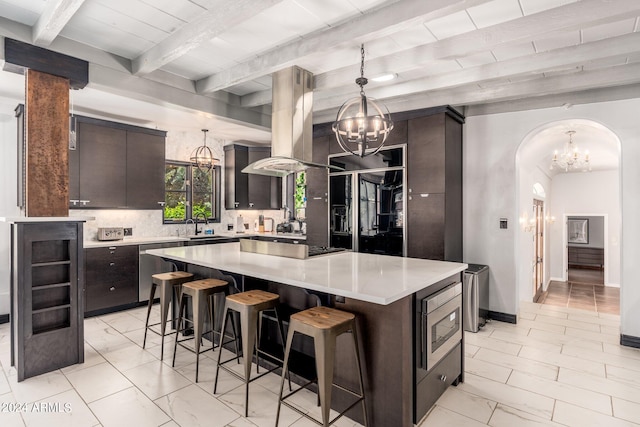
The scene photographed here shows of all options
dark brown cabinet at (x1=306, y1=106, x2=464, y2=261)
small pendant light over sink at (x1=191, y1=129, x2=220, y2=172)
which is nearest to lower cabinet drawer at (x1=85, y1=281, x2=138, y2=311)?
small pendant light over sink at (x1=191, y1=129, x2=220, y2=172)

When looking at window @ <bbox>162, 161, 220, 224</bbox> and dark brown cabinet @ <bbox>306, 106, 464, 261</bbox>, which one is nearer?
dark brown cabinet @ <bbox>306, 106, 464, 261</bbox>

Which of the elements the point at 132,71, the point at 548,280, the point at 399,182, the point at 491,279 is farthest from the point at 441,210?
the point at 548,280

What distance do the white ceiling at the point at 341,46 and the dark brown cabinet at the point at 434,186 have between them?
1.07ft

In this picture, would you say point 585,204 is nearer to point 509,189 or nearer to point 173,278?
point 509,189

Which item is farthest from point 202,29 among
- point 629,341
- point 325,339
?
point 629,341

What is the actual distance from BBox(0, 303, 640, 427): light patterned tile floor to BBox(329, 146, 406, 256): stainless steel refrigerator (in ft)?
5.29

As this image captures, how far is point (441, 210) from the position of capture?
4.22 m

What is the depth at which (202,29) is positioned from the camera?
2613 mm

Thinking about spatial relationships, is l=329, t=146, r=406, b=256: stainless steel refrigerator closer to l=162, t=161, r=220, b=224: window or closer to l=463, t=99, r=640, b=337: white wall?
l=463, t=99, r=640, b=337: white wall

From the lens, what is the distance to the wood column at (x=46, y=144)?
290 centimetres

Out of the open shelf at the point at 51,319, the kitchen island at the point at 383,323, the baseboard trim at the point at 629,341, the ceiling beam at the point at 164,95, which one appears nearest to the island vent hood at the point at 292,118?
the ceiling beam at the point at 164,95

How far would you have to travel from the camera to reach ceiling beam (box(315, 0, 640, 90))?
7.45 ft

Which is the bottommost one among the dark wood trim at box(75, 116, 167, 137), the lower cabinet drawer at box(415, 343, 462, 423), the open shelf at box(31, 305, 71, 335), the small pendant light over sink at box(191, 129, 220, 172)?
the lower cabinet drawer at box(415, 343, 462, 423)

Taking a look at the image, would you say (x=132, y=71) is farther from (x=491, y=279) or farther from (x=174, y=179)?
(x=491, y=279)
